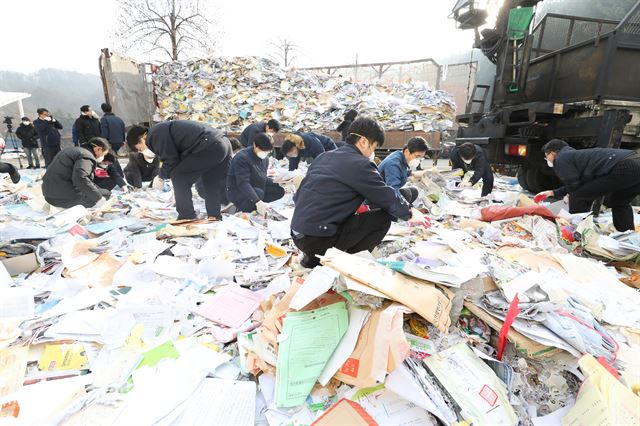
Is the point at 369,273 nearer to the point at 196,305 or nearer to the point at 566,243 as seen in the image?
the point at 196,305

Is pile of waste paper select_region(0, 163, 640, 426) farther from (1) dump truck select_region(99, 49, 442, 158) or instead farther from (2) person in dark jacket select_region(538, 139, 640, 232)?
(1) dump truck select_region(99, 49, 442, 158)

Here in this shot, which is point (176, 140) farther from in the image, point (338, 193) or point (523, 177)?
point (523, 177)

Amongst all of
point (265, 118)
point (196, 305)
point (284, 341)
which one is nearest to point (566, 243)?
point (284, 341)

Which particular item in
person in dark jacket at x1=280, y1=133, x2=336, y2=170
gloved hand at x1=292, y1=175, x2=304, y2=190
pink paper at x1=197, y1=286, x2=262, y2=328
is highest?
person in dark jacket at x1=280, y1=133, x2=336, y2=170

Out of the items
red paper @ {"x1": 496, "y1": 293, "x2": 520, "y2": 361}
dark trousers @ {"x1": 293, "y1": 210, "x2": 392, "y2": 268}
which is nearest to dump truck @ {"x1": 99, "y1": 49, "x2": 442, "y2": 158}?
dark trousers @ {"x1": 293, "y1": 210, "x2": 392, "y2": 268}

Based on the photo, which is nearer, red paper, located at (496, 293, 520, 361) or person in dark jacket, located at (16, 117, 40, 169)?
red paper, located at (496, 293, 520, 361)

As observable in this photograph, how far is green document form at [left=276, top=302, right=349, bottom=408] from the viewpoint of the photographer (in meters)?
1.17

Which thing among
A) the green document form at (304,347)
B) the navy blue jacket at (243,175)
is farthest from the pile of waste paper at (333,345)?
the navy blue jacket at (243,175)

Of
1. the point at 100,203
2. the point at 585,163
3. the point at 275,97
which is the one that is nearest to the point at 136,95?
the point at 275,97

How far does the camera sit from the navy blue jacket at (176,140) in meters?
2.81

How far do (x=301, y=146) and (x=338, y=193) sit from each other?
7.28 feet

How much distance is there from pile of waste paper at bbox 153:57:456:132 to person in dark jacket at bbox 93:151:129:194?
3.64 metres

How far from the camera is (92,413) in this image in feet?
3.59

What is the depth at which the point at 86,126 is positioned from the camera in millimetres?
5602
